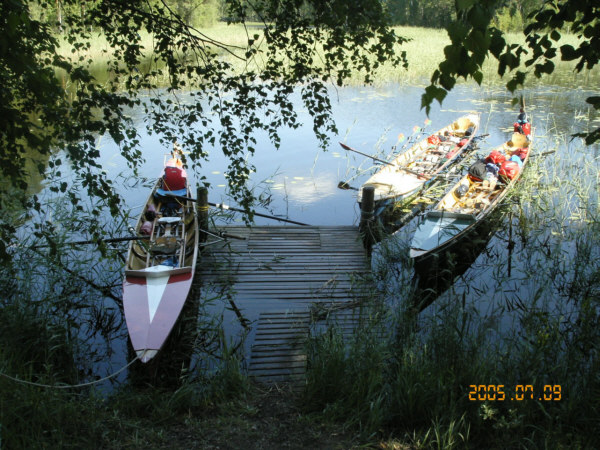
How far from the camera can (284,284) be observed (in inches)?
288

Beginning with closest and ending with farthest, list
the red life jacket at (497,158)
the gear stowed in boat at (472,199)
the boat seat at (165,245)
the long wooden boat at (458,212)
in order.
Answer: the boat seat at (165,245) < the long wooden boat at (458,212) < the gear stowed in boat at (472,199) < the red life jacket at (497,158)

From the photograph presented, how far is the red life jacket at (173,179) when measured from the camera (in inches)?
351

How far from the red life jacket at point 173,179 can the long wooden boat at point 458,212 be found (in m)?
3.90

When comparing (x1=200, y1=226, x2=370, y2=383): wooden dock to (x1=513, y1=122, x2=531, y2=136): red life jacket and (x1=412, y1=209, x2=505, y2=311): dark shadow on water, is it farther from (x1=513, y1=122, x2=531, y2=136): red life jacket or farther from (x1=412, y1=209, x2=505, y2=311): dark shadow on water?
(x1=513, y1=122, x2=531, y2=136): red life jacket

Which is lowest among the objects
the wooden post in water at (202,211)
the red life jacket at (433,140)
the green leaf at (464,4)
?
the wooden post in water at (202,211)

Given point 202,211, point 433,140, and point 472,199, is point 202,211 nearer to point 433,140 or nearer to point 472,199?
point 472,199

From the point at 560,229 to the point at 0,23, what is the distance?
330 inches

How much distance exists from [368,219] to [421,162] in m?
3.40

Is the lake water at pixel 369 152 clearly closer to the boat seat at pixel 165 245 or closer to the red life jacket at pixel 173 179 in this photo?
the boat seat at pixel 165 245

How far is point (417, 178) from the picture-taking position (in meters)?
10.6

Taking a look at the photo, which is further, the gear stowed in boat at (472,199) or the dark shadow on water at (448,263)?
the gear stowed in boat at (472,199)

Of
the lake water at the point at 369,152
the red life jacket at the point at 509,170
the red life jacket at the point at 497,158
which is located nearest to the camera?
the lake water at the point at 369,152

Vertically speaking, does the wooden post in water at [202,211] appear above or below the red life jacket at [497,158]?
below
